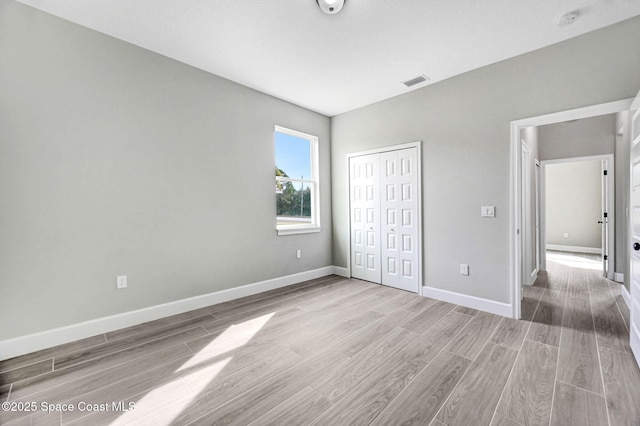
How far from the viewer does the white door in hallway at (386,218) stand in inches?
152

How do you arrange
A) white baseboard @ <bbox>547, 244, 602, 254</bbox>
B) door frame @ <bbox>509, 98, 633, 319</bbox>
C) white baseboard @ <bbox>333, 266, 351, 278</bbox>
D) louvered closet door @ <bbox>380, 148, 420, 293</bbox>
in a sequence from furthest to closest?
1. white baseboard @ <bbox>547, 244, 602, 254</bbox>
2. white baseboard @ <bbox>333, 266, 351, 278</bbox>
3. louvered closet door @ <bbox>380, 148, 420, 293</bbox>
4. door frame @ <bbox>509, 98, 633, 319</bbox>

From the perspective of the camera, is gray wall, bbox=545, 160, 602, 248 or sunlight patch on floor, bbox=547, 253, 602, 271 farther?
gray wall, bbox=545, 160, 602, 248

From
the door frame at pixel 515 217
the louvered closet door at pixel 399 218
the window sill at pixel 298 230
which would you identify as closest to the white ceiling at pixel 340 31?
the door frame at pixel 515 217

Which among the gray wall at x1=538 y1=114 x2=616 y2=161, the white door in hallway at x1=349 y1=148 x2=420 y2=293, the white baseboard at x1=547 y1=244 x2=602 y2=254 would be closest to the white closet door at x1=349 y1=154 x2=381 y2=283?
the white door in hallway at x1=349 y1=148 x2=420 y2=293

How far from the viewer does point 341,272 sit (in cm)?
487

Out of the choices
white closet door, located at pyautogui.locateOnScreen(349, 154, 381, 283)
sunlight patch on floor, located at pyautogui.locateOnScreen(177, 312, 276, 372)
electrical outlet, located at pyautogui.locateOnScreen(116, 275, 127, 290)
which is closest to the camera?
sunlight patch on floor, located at pyautogui.locateOnScreen(177, 312, 276, 372)

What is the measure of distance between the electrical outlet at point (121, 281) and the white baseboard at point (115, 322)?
0.28 meters

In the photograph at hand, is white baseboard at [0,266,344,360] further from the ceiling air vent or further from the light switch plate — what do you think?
the ceiling air vent

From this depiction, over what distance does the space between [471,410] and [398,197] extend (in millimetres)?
2789

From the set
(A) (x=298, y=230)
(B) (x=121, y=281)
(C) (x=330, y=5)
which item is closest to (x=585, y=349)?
(A) (x=298, y=230)

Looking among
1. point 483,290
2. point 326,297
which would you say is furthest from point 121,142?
point 483,290

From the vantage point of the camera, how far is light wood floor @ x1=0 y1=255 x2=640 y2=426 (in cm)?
161

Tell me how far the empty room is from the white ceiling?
2 centimetres

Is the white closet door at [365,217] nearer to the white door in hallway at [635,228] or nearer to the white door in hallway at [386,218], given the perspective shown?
the white door in hallway at [386,218]
